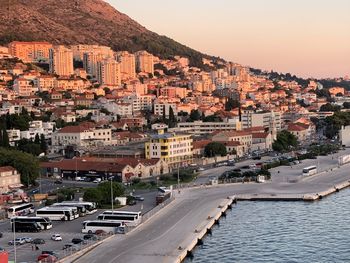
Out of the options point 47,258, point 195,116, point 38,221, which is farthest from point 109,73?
point 47,258

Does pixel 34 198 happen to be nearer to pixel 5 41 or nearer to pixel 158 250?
pixel 158 250

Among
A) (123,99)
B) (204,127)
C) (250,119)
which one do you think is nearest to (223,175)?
(204,127)

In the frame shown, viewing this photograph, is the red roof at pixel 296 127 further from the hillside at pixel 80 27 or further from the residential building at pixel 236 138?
the hillside at pixel 80 27

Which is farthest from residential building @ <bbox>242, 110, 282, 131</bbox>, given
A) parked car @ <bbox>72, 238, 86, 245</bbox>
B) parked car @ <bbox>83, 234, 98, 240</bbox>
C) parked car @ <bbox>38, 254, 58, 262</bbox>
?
parked car @ <bbox>38, 254, 58, 262</bbox>

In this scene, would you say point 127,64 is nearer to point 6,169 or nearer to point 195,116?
point 195,116

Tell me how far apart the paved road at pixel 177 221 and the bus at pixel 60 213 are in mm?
2664

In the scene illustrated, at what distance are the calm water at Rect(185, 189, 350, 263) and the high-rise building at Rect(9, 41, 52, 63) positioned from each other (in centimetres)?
5857

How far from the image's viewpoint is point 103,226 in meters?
20.9

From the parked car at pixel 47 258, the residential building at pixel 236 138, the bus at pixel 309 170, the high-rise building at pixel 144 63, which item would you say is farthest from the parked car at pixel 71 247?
the high-rise building at pixel 144 63

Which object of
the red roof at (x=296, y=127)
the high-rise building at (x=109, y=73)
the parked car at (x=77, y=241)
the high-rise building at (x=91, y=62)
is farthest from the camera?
the high-rise building at (x=91, y=62)

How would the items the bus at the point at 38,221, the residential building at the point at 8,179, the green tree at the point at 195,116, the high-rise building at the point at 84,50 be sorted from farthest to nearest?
Result: the high-rise building at the point at 84,50
the green tree at the point at 195,116
the residential building at the point at 8,179
the bus at the point at 38,221

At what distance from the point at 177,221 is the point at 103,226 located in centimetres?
279

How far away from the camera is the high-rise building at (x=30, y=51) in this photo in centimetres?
8112

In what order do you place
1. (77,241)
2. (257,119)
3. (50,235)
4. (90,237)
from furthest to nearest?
(257,119) < (50,235) < (90,237) < (77,241)
